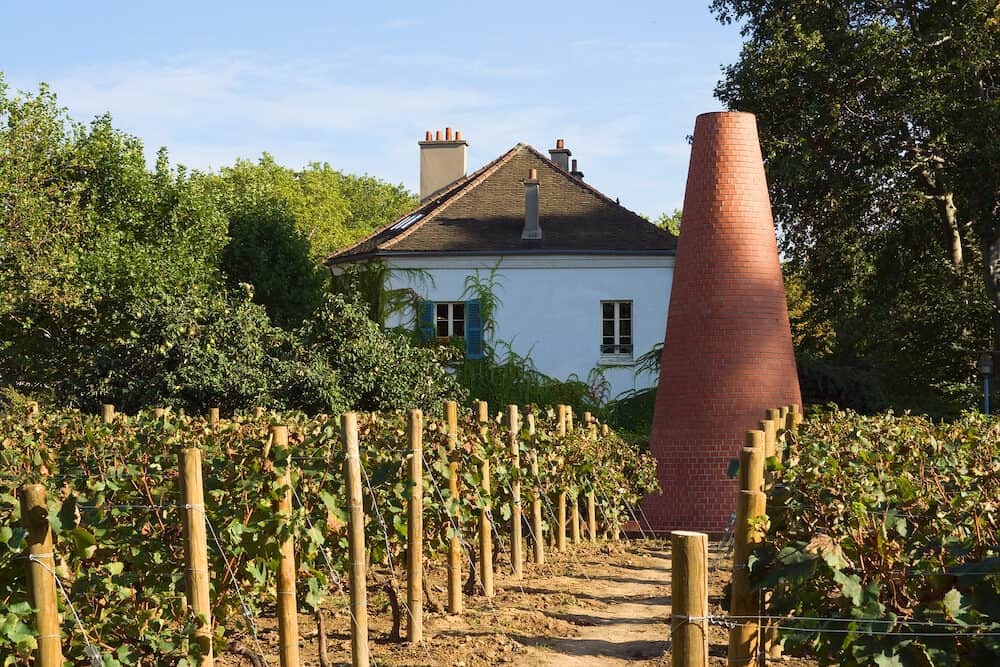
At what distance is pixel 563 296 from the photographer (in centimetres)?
2766

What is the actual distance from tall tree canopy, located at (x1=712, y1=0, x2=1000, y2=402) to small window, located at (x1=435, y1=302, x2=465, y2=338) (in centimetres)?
785

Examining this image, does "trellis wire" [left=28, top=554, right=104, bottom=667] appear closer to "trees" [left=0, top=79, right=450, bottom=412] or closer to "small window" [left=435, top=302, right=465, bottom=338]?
"trees" [left=0, top=79, right=450, bottom=412]

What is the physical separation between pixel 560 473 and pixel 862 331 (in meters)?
14.7

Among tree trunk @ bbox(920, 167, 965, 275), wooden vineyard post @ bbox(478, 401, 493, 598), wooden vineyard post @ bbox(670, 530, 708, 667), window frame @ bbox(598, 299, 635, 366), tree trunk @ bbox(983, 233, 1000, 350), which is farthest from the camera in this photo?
window frame @ bbox(598, 299, 635, 366)

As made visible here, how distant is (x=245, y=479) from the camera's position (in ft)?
19.4

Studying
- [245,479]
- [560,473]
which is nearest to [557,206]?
[560,473]

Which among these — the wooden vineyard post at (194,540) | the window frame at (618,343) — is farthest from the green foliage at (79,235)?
the wooden vineyard post at (194,540)

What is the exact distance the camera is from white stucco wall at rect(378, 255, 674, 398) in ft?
89.9

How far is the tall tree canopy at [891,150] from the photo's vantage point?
21688 mm

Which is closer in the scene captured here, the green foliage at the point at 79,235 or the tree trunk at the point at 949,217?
the green foliage at the point at 79,235

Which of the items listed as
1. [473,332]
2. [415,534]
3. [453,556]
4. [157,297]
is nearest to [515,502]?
[453,556]

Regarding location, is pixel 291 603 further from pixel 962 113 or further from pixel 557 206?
pixel 557 206

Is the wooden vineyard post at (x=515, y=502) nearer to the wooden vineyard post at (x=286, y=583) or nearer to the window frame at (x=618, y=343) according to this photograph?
the wooden vineyard post at (x=286, y=583)

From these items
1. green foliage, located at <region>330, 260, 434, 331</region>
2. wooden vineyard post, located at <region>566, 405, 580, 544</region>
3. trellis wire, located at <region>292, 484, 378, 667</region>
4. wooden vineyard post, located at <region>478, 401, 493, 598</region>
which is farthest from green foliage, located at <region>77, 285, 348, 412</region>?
green foliage, located at <region>330, 260, 434, 331</region>
